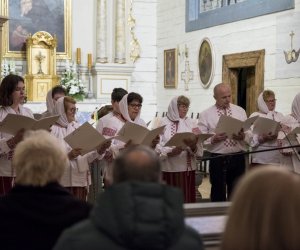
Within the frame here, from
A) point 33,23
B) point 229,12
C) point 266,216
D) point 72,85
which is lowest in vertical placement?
point 266,216

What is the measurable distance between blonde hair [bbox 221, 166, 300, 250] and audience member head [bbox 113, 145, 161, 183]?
0.44 m

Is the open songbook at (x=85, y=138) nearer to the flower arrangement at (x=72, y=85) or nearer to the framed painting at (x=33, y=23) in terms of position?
the flower arrangement at (x=72, y=85)

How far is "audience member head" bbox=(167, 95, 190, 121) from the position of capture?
7320 millimetres

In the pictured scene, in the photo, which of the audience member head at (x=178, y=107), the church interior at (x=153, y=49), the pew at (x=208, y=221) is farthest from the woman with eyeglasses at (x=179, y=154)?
the church interior at (x=153, y=49)

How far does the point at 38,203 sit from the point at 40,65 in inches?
497

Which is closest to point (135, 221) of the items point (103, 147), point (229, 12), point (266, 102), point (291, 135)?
point (103, 147)

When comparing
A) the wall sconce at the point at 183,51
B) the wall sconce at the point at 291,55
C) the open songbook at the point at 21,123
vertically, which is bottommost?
the open songbook at the point at 21,123

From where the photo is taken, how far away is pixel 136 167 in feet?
7.62

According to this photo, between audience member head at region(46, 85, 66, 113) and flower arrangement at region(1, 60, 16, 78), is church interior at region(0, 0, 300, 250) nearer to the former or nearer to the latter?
flower arrangement at region(1, 60, 16, 78)

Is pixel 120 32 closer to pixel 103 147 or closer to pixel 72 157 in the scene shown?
pixel 103 147

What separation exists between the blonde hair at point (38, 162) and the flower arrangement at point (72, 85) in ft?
39.4

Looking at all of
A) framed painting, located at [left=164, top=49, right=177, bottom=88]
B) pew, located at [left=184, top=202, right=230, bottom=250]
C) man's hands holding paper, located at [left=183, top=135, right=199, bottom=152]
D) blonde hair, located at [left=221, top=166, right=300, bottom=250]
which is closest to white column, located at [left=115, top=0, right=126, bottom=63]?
framed painting, located at [left=164, top=49, right=177, bottom=88]

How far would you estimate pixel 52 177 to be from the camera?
2.96m

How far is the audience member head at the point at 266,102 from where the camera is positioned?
324 inches
